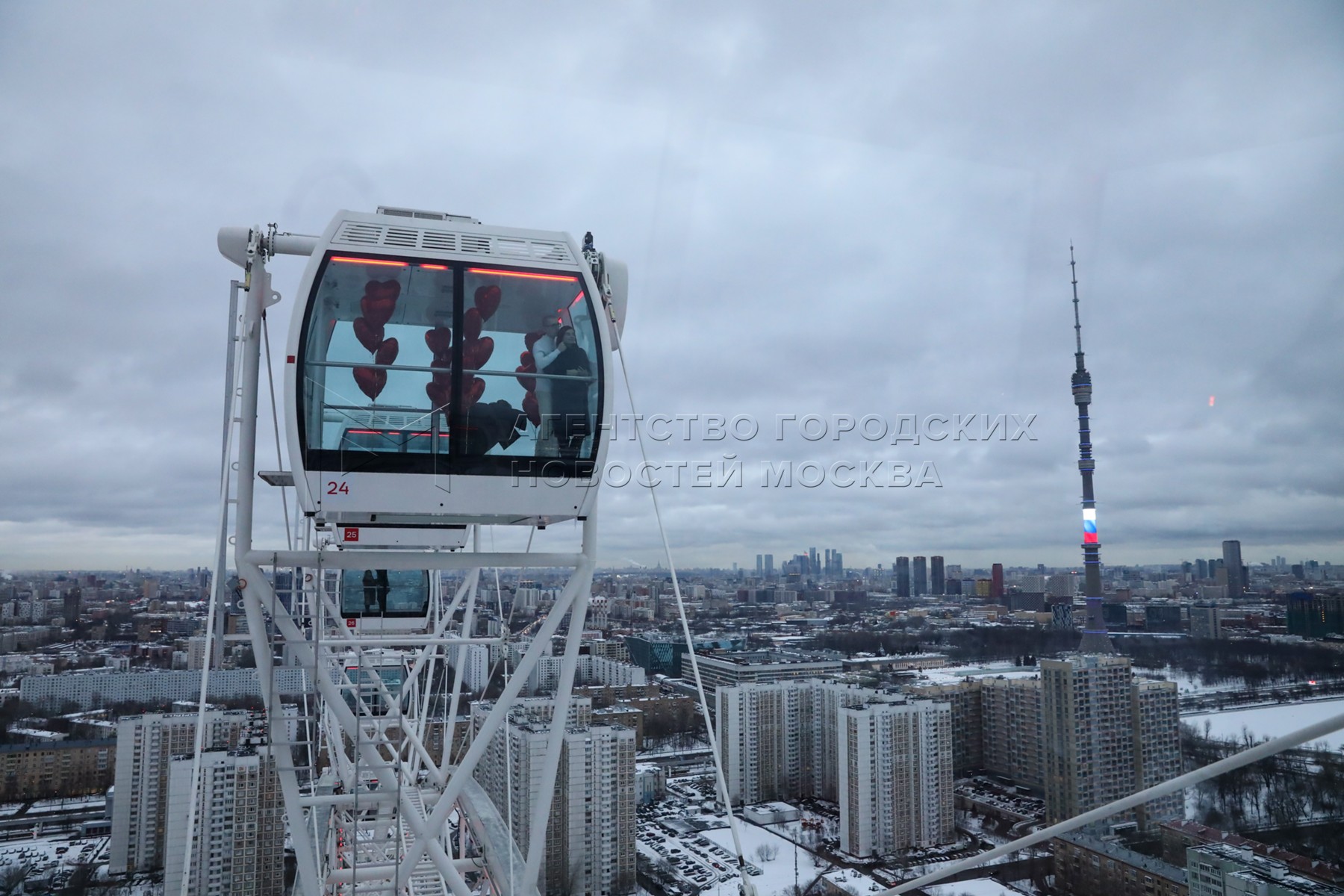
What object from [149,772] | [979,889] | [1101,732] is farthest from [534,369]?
[1101,732]

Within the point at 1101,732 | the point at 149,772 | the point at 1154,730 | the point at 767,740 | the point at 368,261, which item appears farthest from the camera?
the point at 767,740

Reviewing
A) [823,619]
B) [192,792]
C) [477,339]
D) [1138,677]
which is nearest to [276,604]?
[192,792]

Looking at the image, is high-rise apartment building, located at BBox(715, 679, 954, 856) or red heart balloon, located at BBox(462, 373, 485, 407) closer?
red heart balloon, located at BBox(462, 373, 485, 407)

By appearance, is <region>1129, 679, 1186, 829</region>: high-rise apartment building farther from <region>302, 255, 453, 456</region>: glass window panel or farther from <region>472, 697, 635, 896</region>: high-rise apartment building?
<region>302, 255, 453, 456</region>: glass window panel

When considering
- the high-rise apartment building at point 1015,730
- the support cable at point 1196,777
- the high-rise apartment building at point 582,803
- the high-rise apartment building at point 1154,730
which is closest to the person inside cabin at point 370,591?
the support cable at point 1196,777

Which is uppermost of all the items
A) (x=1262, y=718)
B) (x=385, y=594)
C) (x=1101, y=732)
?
(x=385, y=594)

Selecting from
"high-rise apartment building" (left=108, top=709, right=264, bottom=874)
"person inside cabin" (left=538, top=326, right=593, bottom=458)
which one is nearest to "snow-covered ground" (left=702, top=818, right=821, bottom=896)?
"high-rise apartment building" (left=108, top=709, right=264, bottom=874)

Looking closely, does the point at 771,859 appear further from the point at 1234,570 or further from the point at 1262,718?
the point at 1262,718

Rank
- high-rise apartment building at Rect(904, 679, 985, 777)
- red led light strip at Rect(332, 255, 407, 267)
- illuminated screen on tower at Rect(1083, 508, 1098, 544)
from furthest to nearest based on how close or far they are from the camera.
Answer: illuminated screen on tower at Rect(1083, 508, 1098, 544), high-rise apartment building at Rect(904, 679, 985, 777), red led light strip at Rect(332, 255, 407, 267)

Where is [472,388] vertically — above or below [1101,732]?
above
